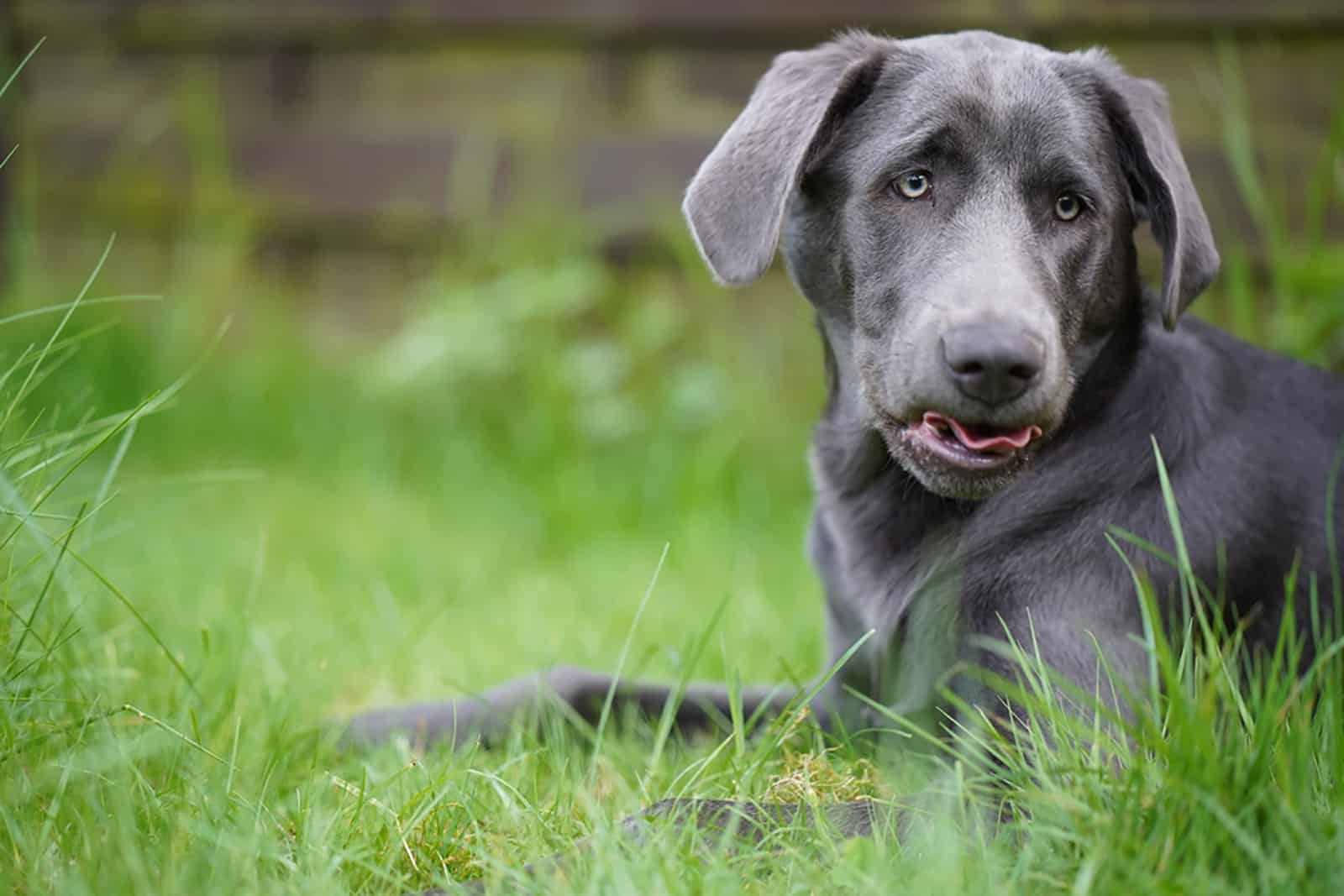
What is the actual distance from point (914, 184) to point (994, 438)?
0.45 metres

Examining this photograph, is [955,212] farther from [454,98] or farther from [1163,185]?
[454,98]

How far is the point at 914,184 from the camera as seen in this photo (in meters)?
2.11

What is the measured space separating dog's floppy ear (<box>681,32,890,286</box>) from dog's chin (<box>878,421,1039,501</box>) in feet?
1.20

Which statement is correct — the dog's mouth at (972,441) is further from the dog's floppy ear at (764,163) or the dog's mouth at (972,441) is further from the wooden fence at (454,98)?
the wooden fence at (454,98)

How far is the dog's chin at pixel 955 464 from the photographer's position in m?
1.98

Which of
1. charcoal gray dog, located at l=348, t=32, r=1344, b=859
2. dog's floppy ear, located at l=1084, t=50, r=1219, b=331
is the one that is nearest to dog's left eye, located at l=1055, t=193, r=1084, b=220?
charcoal gray dog, located at l=348, t=32, r=1344, b=859

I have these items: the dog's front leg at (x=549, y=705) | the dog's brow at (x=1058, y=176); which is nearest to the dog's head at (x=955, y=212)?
the dog's brow at (x=1058, y=176)

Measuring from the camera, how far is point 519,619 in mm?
→ 3244

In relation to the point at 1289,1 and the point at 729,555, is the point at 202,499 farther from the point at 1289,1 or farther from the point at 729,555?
the point at 1289,1

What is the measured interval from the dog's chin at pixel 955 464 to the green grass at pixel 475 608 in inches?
13.6

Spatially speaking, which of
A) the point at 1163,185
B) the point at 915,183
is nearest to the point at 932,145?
the point at 915,183

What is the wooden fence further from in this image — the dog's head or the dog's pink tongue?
the dog's pink tongue

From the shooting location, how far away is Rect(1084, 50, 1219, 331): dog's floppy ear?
2.06m

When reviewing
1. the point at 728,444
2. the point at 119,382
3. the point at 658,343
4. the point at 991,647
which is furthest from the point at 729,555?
the point at 119,382
